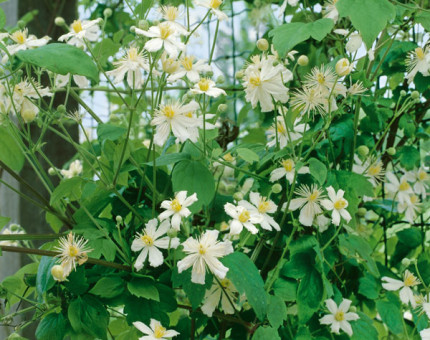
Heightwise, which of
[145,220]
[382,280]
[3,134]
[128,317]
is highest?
[3,134]

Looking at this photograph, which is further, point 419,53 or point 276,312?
point 419,53

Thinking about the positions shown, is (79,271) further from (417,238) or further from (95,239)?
(417,238)

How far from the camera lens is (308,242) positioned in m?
0.96

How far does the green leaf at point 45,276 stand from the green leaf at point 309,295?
0.40 meters

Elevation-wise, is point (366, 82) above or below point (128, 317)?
above

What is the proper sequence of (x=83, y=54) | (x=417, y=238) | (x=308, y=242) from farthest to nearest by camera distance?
(x=417, y=238), (x=308, y=242), (x=83, y=54)

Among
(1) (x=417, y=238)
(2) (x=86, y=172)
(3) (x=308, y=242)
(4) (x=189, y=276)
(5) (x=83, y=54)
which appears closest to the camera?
(5) (x=83, y=54)

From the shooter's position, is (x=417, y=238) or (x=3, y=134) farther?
(x=417, y=238)

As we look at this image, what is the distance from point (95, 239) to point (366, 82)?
1.73ft

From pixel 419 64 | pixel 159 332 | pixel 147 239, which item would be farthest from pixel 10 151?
pixel 419 64

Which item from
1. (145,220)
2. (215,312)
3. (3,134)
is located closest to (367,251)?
(215,312)

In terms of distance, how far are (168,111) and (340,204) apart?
0.31 m

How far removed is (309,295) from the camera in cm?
93

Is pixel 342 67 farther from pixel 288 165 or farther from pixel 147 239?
pixel 147 239
